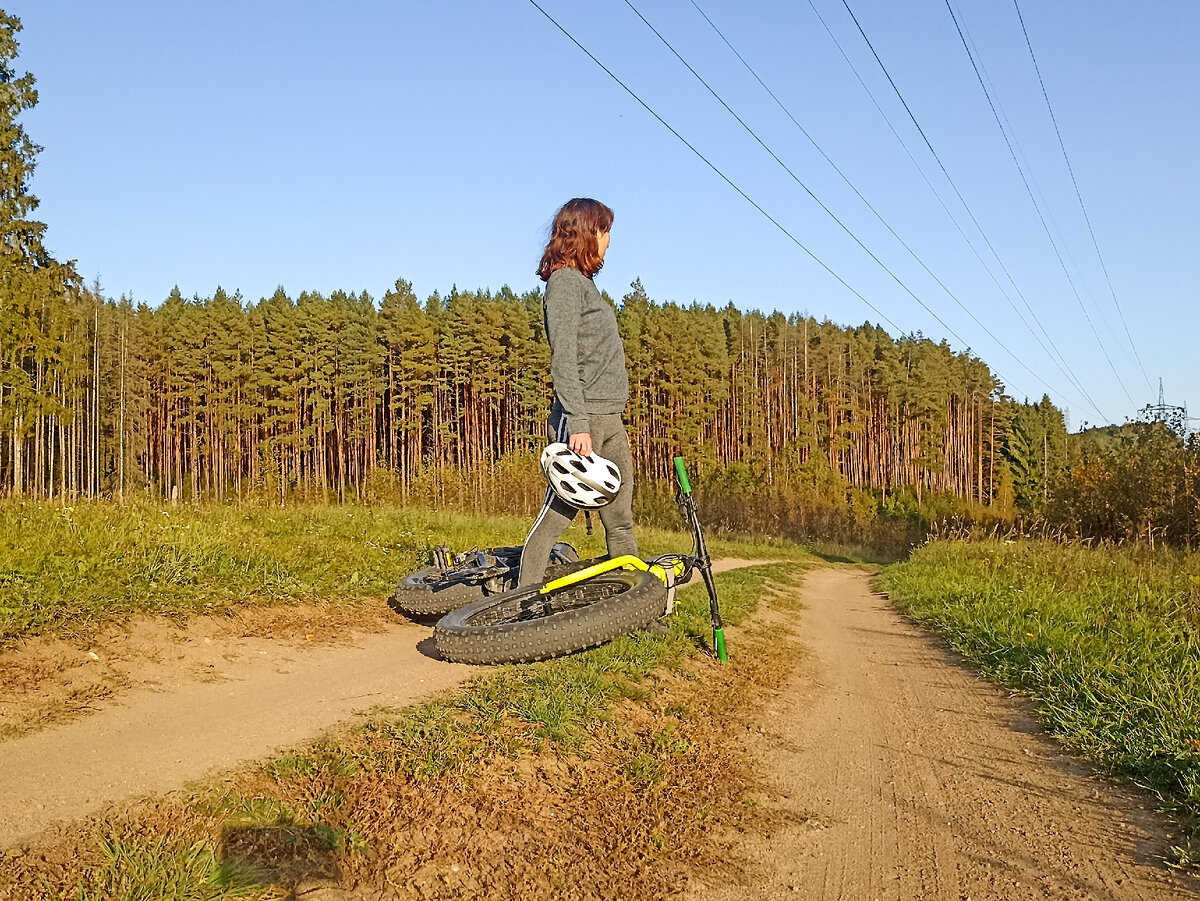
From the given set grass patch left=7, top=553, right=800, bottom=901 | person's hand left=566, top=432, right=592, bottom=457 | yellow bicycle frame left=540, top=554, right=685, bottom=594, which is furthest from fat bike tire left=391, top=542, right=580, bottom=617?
grass patch left=7, top=553, right=800, bottom=901

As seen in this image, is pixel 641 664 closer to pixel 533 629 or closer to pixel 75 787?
pixel 533 629

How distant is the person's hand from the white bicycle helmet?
24 mm

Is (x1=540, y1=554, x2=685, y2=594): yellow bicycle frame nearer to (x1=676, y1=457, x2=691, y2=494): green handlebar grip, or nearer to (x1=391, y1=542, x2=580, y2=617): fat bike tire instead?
(x1=676, y1=457, x2=691, y2=494): green handlebar grip

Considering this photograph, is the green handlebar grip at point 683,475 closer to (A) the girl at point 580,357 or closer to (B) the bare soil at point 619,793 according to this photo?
(A) the girl at point 580,357

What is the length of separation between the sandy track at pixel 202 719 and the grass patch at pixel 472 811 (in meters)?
0.22

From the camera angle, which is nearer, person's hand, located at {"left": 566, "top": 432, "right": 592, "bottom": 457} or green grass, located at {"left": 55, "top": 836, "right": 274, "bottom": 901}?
green grass, located at {"left": 55, "top": 836, "right": 274, "bottom": 901}

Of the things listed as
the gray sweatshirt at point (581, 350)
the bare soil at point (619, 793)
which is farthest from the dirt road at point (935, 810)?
the gray sweatshirt at point (581, 350)

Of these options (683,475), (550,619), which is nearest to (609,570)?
(550,619)

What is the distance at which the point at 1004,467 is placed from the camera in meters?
85.0

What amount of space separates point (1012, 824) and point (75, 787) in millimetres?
3263

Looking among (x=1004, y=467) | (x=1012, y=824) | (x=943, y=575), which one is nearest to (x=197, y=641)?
(x=1012, y=824)

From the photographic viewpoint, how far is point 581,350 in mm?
4809

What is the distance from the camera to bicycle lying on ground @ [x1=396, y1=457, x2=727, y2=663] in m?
4.28

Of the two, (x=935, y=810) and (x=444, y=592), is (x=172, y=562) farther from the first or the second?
(x=935, y=810)
